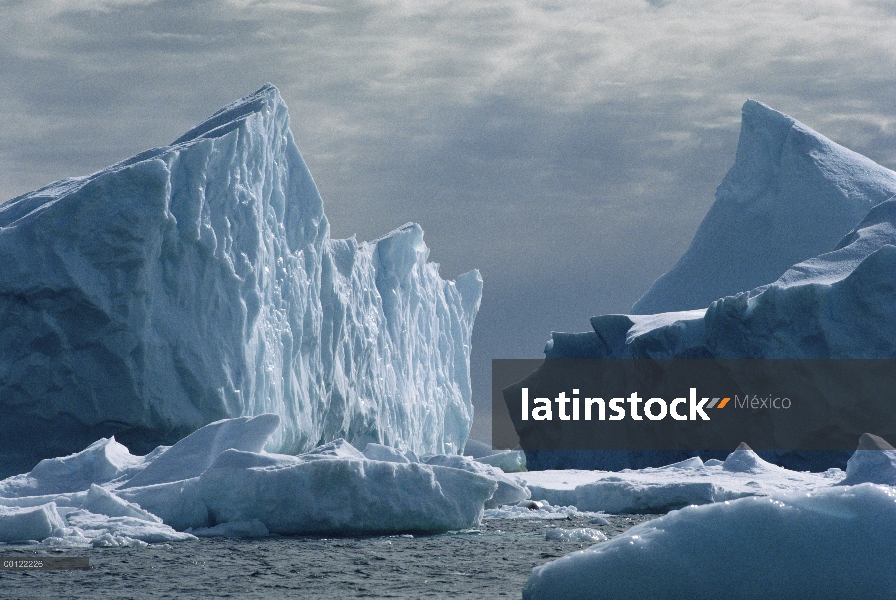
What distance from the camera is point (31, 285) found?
43.0 feet

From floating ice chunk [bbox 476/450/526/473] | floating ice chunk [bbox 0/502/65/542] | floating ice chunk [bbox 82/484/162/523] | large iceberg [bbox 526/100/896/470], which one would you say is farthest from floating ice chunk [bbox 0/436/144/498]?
large iceberg [bbox 526/100/896/470]

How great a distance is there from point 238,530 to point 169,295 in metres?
6.39

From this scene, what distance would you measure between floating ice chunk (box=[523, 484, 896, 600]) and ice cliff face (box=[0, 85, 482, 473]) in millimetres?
9790

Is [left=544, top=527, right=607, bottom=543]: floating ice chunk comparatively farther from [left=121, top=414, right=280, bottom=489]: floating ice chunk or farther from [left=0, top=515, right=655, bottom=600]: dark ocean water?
[left=121, top=414, right=280, bottom=489]: floating ice chunk

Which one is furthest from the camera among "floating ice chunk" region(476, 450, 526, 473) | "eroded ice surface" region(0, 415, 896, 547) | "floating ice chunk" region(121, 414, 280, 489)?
"floating ice chunk" region(476, 450, 526, 473)

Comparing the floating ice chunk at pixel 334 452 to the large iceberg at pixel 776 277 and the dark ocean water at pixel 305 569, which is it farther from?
the large iceberg at pixel 776 277

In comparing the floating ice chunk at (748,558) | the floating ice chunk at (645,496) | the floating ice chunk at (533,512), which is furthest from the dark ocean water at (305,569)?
the floating ice chunk at (645,496)

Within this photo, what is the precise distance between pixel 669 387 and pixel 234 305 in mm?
8810

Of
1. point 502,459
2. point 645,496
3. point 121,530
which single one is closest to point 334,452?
point 121,530

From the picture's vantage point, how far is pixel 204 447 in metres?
9.42

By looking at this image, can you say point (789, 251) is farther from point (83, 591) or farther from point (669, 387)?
point (83, 591)

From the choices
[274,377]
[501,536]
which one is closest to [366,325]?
[274,377]

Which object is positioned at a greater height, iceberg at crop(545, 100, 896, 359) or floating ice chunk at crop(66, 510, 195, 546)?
iceberg at crop(545, 100, 896, 359)

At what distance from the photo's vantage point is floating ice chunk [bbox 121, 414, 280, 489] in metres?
9.17
